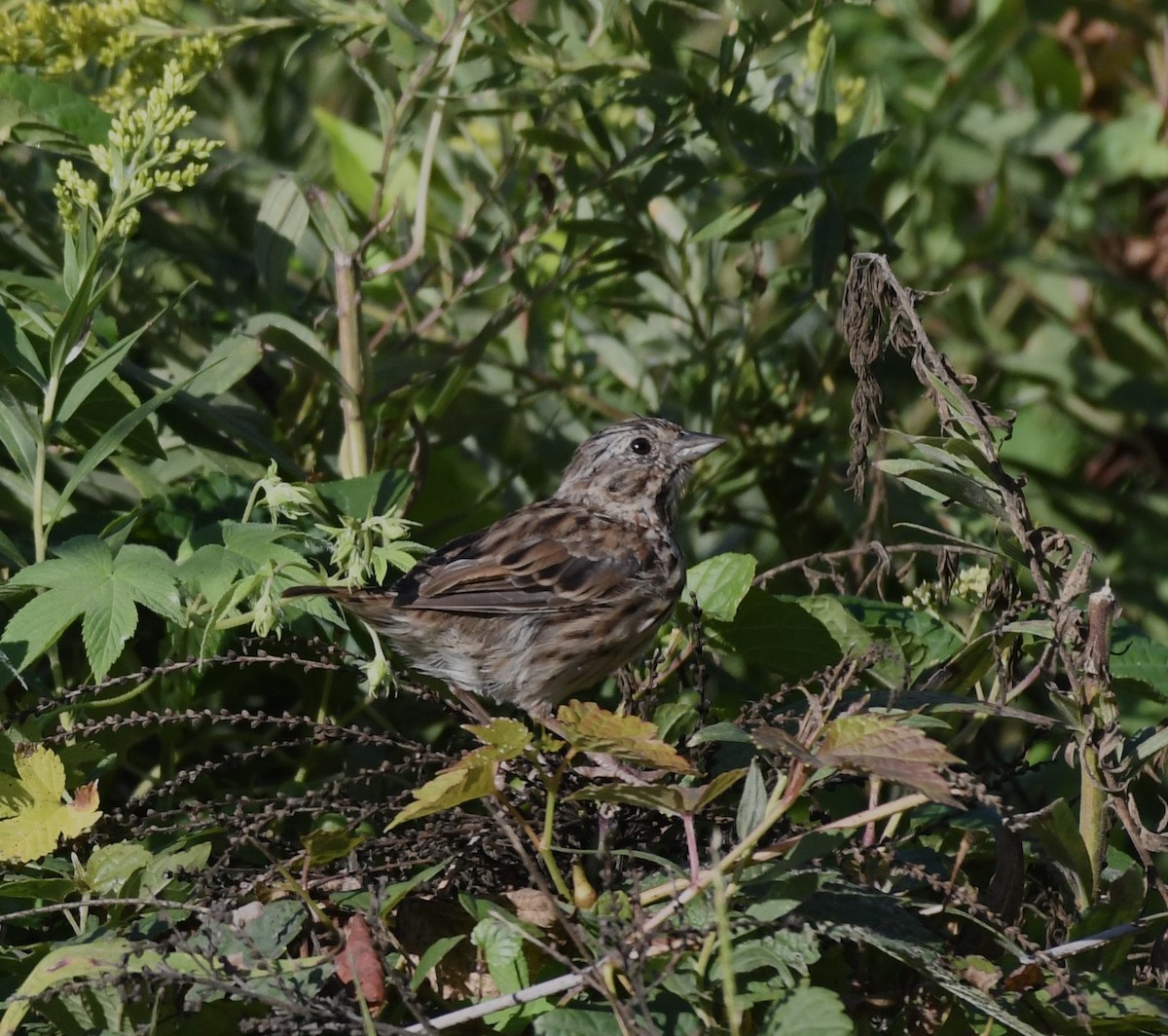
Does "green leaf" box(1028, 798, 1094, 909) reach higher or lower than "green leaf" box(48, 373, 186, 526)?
lower

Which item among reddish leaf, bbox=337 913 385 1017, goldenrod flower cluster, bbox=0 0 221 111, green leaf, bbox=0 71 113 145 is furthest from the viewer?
green leaf, bbox=0 71 113 145

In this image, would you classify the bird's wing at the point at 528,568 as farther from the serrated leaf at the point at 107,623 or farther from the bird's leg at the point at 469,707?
the serrated leaf at the point at 107,623

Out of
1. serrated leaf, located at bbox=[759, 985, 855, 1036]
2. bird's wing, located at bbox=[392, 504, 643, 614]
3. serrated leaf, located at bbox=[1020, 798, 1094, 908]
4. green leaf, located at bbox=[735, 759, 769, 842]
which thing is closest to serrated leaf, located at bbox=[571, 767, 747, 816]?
green leaf, located at bbox=[735, 759, 769, 842]

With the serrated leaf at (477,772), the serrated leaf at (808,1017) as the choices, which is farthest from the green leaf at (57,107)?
the serrated leaf at (808,1017)

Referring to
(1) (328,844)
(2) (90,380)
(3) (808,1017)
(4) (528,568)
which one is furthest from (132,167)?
(3) (808,1017)

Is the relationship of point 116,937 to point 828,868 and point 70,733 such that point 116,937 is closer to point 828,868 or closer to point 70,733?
point 70,733

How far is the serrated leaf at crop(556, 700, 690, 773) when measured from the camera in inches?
66.7

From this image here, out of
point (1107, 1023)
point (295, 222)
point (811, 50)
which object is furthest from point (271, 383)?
point (1107, 1023)

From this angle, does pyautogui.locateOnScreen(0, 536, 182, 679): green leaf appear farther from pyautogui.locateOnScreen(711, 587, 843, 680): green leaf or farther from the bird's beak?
the bird's beak

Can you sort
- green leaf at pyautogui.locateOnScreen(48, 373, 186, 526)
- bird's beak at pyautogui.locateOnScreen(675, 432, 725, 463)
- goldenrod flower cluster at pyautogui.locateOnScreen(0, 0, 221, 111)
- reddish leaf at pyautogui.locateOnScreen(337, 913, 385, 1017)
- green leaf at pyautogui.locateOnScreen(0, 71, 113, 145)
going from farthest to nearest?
bird's beak at pyautogui.locateOnScreen(675, 432, 725, 463) < green leaf at pyautogui.locateOnScreen(0, 71, 113, 145) < goldenrod flower cluster at pyautogui.locateOnScreen(0, 0, 221, 111) < green leaf at pyautogui.locateOnScreen(48, 373, 186, 526) < reddish leaf at pyautogui.locateOnScreen(337, 913, 385, 1017)

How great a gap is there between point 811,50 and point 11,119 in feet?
5.08

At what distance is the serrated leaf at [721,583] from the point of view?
2.38 metres

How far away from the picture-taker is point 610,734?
66.9 inches

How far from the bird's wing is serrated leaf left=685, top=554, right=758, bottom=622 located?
0.55 metres
